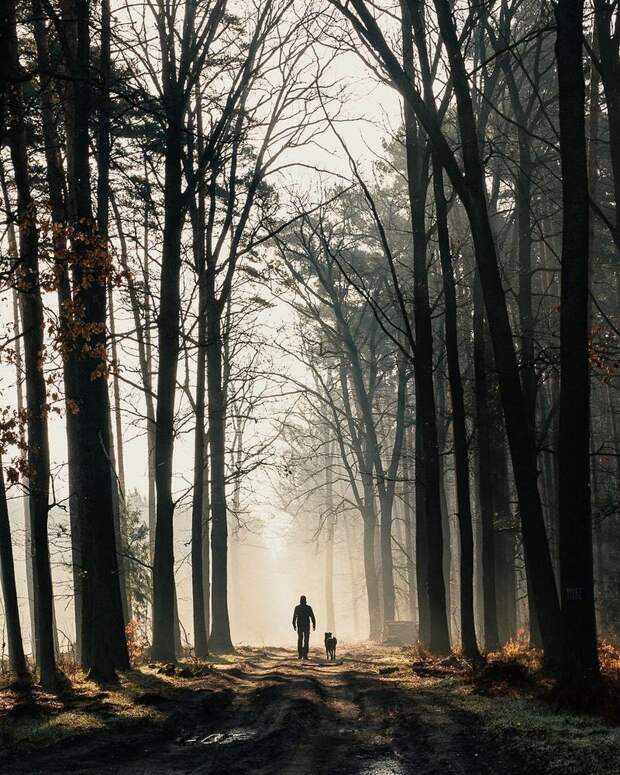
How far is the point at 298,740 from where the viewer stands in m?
9.86

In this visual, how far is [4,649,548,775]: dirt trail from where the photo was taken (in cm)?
827

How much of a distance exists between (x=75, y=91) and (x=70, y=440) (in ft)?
28.3

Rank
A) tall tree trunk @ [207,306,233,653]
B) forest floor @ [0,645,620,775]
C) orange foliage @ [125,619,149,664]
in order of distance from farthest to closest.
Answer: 1. tall tree trunk @ [207,306,233,653]
2. orange foliage @ [125,619,149,664]
3. forest floor @ [0,645,620,775]

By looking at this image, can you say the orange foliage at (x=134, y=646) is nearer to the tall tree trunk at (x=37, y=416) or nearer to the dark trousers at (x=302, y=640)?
the dark trousers at (x=302, y=640)

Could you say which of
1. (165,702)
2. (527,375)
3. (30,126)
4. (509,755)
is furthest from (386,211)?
(509,755)

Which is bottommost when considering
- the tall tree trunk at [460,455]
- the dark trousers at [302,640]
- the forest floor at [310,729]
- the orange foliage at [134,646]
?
the dark trousers at [302,640]

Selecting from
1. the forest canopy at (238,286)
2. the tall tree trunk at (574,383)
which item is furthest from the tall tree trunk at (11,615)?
the tall tree trunk at (574,383)

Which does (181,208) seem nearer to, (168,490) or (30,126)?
(30,126)

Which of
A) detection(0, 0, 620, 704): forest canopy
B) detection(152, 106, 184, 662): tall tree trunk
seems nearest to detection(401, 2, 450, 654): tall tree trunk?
detection(0, 0, 620, 704): forest canopy

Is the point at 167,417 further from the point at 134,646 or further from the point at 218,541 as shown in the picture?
the point at 218,541

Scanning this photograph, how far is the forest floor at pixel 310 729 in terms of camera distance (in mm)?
8227

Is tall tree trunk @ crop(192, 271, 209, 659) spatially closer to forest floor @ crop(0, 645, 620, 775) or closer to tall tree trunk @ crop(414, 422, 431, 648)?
tall tree trunk @ crop(414, 422, 431, 648)

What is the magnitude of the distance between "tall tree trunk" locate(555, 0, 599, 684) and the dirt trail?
1.64m

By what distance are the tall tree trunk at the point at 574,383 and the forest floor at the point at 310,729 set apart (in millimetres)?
960
